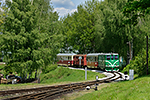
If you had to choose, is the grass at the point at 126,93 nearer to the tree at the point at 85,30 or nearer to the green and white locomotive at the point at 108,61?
the green and white locomotive at the point at 108,61

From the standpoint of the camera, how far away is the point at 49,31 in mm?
39625

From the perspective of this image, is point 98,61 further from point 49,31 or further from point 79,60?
point 49,31

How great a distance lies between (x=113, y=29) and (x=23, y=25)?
17.3 meters

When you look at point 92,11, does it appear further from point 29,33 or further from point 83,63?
point 29,33

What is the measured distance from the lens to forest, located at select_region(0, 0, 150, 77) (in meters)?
23.1

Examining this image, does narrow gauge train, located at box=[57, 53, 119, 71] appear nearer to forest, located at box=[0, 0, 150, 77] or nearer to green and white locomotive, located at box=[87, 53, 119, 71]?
green and white locomotive, located at box=[87, 53, 119, 71]

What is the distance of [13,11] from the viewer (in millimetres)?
25406

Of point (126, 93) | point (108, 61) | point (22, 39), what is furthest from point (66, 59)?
point (126, 93)

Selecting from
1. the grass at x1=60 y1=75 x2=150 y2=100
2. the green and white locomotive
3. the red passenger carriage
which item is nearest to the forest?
the green and white locomotive

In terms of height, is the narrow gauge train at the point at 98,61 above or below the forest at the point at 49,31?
below

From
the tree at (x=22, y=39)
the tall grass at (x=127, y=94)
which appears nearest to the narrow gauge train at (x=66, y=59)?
the tree at (x=22, y=39)

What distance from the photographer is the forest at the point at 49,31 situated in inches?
908

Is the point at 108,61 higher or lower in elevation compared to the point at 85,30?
lower

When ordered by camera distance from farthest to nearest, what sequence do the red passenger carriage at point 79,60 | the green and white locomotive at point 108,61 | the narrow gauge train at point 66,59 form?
1. the narrow gauge train at point 66,59
2. the red passenger carriage at point 79,60
3. the green and white locomotive at point 108,61
